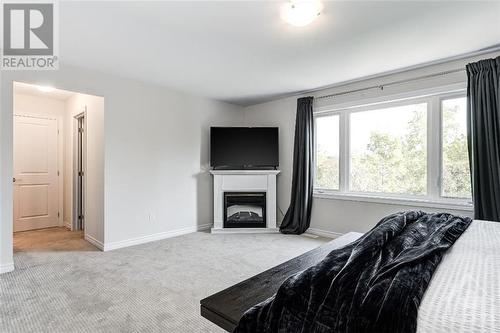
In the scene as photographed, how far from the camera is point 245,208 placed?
15.5 ft

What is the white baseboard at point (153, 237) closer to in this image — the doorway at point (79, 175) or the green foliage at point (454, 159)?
the doorway at point (79, 175)

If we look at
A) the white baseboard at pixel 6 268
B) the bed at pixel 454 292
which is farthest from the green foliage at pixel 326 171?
the white baseboard at pixel 6 268

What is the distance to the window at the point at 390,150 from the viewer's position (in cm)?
348

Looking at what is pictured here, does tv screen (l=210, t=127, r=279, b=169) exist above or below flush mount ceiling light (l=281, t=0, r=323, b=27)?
below

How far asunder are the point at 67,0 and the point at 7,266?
279 cm

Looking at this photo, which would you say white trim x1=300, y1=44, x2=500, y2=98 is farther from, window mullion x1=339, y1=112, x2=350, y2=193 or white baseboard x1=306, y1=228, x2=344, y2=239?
white baseboard x1=306, y1=228, x2=344, y2=239

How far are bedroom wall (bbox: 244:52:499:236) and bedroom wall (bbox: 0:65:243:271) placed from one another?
3.64ft

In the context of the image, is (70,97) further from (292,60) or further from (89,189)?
(292,60)

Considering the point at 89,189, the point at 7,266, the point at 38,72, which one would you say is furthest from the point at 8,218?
the point at 38,72

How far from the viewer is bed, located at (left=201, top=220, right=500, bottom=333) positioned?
2.47ft

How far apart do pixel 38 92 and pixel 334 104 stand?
4974 millimetres

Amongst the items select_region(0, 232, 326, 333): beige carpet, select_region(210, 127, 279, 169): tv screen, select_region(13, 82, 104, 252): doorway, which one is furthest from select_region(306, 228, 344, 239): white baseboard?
select_region(13, 82, 104, 252): doorway

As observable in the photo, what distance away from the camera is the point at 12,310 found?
2.07 metres

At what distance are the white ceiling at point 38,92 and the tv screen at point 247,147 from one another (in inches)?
104
